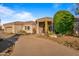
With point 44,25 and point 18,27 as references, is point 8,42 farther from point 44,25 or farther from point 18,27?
point 44,25

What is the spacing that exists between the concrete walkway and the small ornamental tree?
33.1 inches

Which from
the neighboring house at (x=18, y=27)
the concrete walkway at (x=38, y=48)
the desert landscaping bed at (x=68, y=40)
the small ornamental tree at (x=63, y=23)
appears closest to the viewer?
the concrete walkway at (x=38, y=48)

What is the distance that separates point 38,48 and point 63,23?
7.57ft

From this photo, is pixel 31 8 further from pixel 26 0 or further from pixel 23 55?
pixel 23 55

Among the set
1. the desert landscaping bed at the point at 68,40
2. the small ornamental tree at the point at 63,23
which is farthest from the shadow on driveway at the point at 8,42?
the small ornamental tree at the point at 63,23

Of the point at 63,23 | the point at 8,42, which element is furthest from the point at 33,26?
the point at 8,42

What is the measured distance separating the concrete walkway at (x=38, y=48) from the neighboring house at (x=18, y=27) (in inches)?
13.7

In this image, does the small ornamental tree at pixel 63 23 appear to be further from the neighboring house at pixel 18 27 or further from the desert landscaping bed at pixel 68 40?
the neighboring house at pixel 18 27

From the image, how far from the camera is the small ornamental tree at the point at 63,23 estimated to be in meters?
10.8

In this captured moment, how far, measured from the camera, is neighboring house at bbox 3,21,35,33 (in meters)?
10.2

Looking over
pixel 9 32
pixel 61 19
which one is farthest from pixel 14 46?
pixel 61 19

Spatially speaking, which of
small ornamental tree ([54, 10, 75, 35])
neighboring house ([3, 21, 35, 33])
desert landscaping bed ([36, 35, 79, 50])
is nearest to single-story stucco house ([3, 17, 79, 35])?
neighboring house ([3, 21, 35, 33])

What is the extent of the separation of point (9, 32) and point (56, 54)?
241cm

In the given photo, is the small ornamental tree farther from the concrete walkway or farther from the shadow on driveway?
the shadow on driveway
